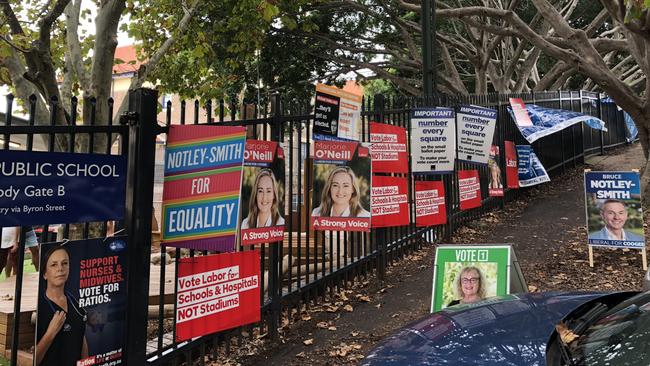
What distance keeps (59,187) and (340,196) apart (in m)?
3.32

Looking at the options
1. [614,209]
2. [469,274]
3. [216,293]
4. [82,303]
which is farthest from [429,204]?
[82,303]

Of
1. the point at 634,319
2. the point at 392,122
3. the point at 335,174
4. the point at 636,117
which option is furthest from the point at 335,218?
the point at 636,117

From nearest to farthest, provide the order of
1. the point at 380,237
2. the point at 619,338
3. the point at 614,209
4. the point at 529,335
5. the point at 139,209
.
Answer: the point at 619,338 < the point at 529,335 < the point at 139,209 < the point at 614,209 < the point at 380,237

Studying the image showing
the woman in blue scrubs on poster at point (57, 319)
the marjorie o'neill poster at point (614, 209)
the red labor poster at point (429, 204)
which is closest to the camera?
the woman in blue scrubs on poster at point (57, 319)

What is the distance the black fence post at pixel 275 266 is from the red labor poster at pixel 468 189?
4655mm

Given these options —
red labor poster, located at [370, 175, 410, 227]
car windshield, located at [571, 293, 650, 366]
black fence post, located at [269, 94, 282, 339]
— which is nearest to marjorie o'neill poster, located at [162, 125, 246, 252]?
black fence post, located at [269, 94, 282, 339]

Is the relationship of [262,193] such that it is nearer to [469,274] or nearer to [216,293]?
[216,293]

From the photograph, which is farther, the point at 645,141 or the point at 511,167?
the point at 511,167

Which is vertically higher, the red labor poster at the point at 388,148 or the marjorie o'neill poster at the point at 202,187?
the red labor poster at the point at 388,148

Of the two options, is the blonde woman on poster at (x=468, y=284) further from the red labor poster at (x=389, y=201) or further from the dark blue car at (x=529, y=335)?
the red labor poster at (x=389, y=201)

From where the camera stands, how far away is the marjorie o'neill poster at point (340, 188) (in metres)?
5.49

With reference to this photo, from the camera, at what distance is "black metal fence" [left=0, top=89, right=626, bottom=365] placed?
3.34m

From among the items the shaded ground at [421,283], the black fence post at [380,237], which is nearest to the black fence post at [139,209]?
the shaded ground at [421,283]

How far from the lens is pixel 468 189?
856cm
